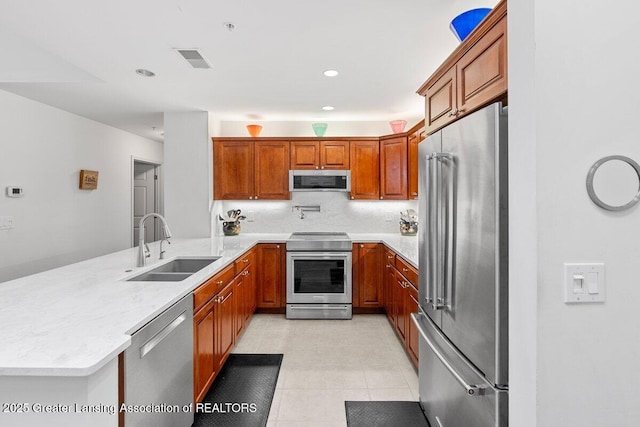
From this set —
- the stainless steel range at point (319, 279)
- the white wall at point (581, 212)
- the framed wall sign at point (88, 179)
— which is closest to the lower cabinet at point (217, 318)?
the stainless steel range at point (319, 279)

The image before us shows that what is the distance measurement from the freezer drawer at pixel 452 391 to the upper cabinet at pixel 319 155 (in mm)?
2677

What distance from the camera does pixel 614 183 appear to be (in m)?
1.08

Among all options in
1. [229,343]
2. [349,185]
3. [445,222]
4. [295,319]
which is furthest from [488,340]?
[349,185]

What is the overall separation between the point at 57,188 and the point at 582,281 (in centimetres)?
507

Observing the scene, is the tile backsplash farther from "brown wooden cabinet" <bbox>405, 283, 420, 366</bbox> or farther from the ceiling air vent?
the ceiling air vent

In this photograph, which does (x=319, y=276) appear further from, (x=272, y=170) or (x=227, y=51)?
(x=227, y=51)

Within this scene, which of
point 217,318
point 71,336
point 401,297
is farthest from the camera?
point 401,297

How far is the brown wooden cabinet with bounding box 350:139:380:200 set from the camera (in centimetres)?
451

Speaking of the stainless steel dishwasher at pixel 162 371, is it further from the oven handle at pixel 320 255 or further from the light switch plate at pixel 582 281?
the oven handle at pixel 320 255

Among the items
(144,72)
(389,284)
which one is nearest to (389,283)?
(389,284)

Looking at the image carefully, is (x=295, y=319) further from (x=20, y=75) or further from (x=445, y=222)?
(x=20, y=75)

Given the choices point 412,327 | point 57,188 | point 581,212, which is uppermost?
point 57,188

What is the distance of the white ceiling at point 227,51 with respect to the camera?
6.64 ft

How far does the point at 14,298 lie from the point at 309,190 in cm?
315
